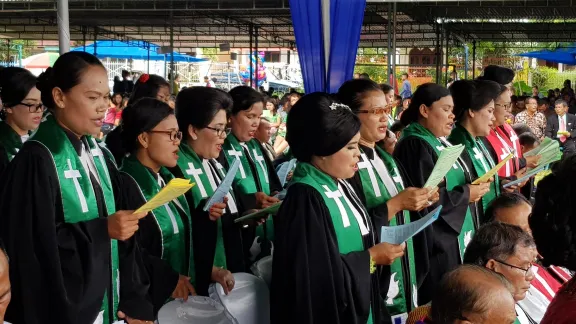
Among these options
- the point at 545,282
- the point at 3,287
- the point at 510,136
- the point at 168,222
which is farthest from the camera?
the point at 510,136

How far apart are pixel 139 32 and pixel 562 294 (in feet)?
84.6

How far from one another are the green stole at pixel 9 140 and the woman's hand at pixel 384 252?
2130 mm

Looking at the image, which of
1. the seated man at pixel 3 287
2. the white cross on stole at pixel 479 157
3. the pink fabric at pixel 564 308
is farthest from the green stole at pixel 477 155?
the seated man at pixel 3 287

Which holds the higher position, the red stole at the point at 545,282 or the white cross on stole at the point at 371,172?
the white cross on stole at the point at 371,172

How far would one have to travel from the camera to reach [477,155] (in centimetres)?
508

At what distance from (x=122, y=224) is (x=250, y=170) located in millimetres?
2032

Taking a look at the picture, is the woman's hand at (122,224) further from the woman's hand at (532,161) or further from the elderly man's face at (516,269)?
the woman's hand at (532,161)

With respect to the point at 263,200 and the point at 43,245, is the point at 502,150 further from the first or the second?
the point at 43,245

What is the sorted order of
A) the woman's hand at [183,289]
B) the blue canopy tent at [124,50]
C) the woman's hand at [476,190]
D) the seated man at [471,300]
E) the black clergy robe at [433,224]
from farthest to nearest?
the blue canopy tent at [124,50] → the woman's hand at [476,190] → the black clergy robe at [433,224] → the woman's hand at [183,289] → the seated man at [471,300]

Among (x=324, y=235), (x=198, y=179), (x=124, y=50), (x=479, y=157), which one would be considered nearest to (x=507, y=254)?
(x=324, y=235)

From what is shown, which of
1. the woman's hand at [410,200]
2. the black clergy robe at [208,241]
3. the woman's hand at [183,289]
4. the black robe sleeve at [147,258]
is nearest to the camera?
the black robe sleeve at [147,258]

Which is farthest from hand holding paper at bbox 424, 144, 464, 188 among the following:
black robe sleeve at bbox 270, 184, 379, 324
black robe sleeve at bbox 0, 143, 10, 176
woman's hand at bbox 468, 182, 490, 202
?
black robe sleeve at bbox 0, 143, 10, 176

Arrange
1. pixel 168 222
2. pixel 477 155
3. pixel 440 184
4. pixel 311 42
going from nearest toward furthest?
1. pixel 168 222
2. pixel 440 184
3. pixel 311 42
4. pixel 477 155

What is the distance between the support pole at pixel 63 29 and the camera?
4898mm
